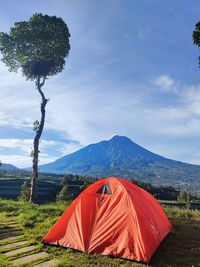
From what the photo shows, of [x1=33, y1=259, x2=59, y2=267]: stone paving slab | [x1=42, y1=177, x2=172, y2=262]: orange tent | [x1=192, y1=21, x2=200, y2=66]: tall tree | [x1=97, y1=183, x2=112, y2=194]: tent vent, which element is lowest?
[x1=33, y1=259, x2=59, y2=267]: stone paving slab

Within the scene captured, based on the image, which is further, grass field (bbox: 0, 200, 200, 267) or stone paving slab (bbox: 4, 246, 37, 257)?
stone paving slab (bbox: 4, 246, 37, 257)

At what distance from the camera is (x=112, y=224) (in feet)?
37.0

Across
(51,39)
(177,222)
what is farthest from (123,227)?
(51,39)

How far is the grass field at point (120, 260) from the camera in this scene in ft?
32.2

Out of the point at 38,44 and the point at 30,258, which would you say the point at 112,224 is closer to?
the point at 30,258

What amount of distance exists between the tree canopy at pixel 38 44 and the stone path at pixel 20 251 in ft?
52.5

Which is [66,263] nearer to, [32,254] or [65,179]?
[32,254]

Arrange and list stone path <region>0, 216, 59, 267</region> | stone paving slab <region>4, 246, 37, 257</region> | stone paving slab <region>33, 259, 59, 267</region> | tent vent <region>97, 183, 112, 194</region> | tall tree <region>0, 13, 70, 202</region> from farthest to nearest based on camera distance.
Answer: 1. tall tree <region>0, 13, 70, 202</region>
2. tent vent <region>97, 183, 112, 194</region>
3. stone paving slab <region>4, 246, 37, 257</region>
4. stone path <region>0, 216, 59, 267</region>
5. stone paving slab <region>33, 259, 59, 267</region>

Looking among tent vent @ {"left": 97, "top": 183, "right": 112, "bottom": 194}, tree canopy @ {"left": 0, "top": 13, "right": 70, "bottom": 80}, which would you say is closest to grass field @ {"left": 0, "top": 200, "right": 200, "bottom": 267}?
tent vent @ {"left": 97, "top": 183, "right": 112, "bottom": 194}

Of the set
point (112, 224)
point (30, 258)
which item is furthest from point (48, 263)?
point (112, 224)

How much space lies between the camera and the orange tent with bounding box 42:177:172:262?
1049cm

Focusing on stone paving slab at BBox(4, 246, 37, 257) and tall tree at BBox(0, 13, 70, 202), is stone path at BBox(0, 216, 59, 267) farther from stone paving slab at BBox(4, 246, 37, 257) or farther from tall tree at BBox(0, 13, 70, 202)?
tall tree at BBox(0, 13, 70, 202)

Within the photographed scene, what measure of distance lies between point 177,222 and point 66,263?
7984 millimetres

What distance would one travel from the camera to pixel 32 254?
34.4 ft
